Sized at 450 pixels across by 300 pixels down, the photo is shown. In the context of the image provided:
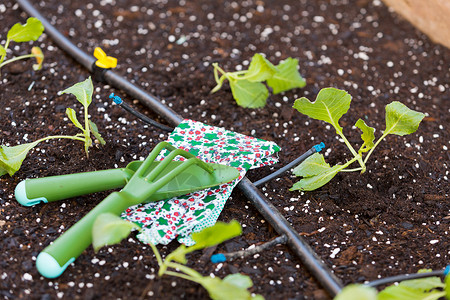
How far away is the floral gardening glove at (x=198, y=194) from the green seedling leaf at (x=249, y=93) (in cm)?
17

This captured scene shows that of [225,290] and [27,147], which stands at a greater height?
[225,290]

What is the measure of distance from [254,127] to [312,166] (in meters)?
0.30

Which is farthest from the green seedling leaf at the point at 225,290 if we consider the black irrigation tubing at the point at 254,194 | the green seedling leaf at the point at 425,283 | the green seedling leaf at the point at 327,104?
the green seedling leaf at the point at 327,104

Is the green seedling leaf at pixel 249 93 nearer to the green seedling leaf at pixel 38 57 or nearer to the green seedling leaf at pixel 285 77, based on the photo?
the green seedling leaf at pixel 285 77

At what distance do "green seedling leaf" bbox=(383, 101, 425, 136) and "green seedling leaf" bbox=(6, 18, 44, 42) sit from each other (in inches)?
39.2

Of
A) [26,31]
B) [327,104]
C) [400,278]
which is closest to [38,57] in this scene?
[26,31]

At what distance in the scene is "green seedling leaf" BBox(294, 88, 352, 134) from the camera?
1357mm

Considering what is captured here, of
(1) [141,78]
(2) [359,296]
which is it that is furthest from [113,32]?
(2) [359,296]

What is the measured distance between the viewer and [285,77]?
1695 mm

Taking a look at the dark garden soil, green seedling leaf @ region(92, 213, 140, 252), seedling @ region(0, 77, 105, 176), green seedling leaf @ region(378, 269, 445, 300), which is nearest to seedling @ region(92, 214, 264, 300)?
green seedling leaf @ region(92, 213, 140, 252)

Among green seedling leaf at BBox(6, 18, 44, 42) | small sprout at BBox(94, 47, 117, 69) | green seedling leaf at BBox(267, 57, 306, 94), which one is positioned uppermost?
green seedling leaf at BBox(267, 57, 306, 94)

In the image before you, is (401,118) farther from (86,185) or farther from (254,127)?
(86,185)

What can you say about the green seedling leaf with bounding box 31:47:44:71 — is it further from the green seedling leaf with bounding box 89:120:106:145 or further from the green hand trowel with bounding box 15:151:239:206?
the green hand trowel with bounding box 15:151:239:206

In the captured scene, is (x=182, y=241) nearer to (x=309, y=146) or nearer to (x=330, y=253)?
(x=330, y=253)
